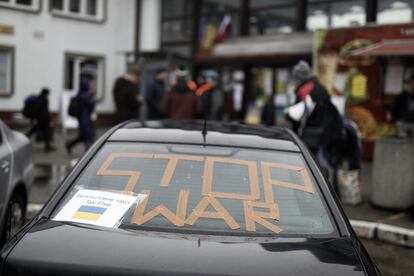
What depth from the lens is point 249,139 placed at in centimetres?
359

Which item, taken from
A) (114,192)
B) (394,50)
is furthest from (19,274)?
(394,50)

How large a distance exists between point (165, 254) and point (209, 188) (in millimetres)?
740

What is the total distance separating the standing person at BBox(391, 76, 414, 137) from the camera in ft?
36.1

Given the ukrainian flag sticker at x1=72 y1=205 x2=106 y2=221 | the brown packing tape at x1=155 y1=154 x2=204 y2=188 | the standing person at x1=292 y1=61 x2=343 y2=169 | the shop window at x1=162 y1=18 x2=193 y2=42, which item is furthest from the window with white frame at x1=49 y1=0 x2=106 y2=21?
the ukrainian flag sticker at x1=72 y1=205 x2=106 y2=221

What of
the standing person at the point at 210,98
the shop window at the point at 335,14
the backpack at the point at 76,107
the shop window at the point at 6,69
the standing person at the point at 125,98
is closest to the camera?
the standing person at the point at 125,98

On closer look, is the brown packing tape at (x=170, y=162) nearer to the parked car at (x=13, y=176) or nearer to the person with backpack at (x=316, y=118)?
the parked car at (x=13, y=176)

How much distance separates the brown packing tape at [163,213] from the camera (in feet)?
9.30

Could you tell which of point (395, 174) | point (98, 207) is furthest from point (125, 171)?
point (395, 174)

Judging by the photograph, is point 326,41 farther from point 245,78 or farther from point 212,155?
point 212,155

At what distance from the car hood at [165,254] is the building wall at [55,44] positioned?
18.2 m

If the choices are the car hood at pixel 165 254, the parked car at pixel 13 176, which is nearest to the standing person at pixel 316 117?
the parked car at pixel 13 176

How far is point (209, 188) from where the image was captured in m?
3.10

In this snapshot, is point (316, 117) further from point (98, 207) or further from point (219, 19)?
point (219, 19)

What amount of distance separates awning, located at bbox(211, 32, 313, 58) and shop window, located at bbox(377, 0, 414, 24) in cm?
197
